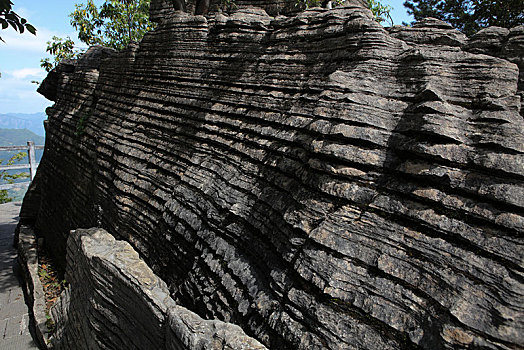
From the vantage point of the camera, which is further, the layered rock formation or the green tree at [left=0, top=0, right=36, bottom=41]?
the green tree at [left=0, top=0, right=36, bottom=41]

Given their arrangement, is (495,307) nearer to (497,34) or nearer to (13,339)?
(497,34)

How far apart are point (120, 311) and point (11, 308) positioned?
6.62 metres

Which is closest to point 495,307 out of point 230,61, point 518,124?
point 518,124

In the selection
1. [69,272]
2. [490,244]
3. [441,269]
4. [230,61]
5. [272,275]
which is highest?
[230,61]

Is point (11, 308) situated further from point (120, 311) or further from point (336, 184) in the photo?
point (336, 184)

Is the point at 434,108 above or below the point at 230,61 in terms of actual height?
below

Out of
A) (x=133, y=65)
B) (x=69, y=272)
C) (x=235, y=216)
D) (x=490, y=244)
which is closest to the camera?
(x=490, y=244)

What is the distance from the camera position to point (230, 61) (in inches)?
225

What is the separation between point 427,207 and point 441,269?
1.61ft

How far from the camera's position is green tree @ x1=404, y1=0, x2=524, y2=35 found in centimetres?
1028

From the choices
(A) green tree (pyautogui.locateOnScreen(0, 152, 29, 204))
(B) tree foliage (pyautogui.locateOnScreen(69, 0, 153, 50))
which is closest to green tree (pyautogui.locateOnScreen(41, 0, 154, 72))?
(B) tree foliage (pyautogui.locateOnScreen(69, 0, 153, 50))

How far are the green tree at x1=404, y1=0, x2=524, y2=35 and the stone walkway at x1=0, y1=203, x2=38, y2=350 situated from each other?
14.6 meters

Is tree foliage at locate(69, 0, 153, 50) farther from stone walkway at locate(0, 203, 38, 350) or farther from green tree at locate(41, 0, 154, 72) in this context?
stone walkway at locate(0, 203, 38, 350)

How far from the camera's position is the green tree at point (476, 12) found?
10281 mm
